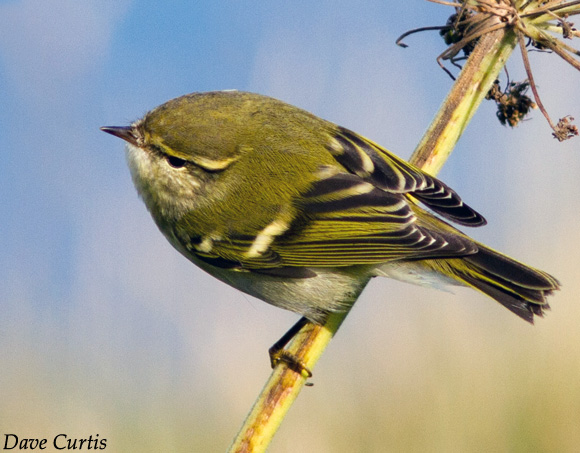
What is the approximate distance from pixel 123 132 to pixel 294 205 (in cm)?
71

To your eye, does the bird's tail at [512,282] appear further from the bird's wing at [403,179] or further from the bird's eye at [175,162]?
the bird's eye at [175,162]

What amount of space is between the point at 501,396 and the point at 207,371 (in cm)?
158

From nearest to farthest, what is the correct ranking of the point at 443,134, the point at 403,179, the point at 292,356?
1. the point at 292,356
2. the point at 443,134
3. the point at 403,179

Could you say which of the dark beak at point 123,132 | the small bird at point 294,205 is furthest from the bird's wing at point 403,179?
the dark beak at point 123,132

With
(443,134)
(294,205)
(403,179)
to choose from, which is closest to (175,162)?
(294,205)

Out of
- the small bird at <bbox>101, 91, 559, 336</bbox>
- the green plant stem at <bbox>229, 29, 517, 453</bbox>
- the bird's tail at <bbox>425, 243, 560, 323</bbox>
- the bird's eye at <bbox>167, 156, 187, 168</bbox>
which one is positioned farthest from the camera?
the bird's eye at <bbox>167, 156, 187, 168</bbox>

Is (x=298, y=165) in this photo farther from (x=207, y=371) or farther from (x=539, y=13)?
(x=207, y=371)

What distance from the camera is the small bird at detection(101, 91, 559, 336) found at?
2.83 meters

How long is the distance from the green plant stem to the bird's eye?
80 centimetres

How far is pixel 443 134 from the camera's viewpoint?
2623 mm

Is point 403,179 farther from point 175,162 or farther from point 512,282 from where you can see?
point 175,162

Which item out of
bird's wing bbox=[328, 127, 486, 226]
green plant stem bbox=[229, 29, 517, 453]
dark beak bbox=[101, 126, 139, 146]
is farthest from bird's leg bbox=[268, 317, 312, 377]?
dark beak bbox=[101, 126, 139, 146]

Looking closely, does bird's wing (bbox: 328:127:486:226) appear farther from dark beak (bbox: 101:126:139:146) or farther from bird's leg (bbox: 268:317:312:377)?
dark beak (bbox: 101:126:139:146)

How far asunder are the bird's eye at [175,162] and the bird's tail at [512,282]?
113 cm
